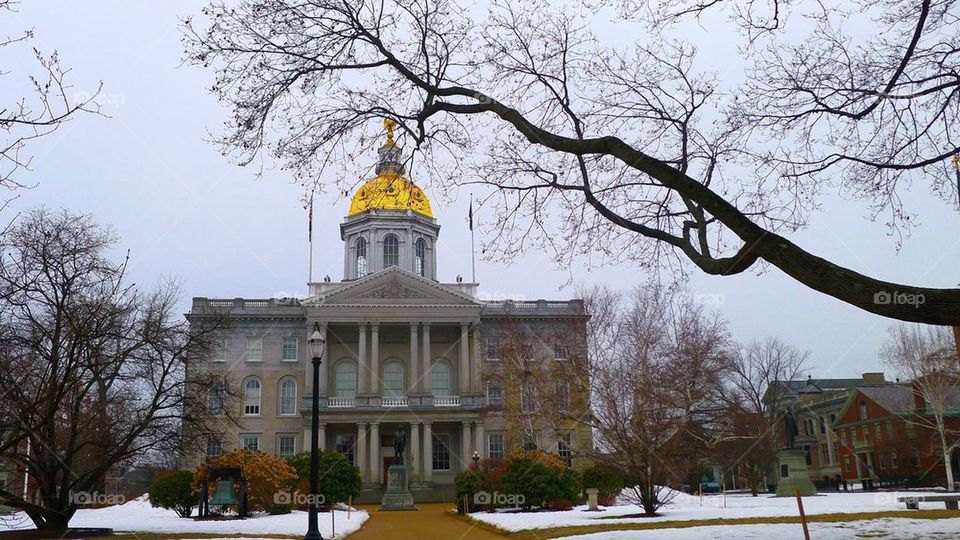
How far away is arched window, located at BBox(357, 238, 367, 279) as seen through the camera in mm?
69188

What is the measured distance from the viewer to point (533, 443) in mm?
48000

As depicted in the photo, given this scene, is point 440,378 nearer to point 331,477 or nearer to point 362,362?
point 362,362

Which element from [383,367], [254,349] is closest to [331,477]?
[383,367]

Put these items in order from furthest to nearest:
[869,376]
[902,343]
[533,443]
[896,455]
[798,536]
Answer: [869,376] → [896,455] → [902,343] → [533,443] → [798,536]

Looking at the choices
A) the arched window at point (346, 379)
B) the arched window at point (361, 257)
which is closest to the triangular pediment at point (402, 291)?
the arched window at point (346, 379)

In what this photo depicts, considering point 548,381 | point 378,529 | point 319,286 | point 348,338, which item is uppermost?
point 319,286

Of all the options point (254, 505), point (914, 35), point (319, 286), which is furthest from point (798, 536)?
point (319, 286)

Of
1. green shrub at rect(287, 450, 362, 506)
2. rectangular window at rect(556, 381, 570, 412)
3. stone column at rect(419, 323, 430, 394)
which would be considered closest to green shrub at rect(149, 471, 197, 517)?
green shrub at rect(287, 450, 362, 506)

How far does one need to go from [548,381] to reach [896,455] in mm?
35510

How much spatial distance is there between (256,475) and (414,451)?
2615cm

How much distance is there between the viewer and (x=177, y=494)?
3297 centimetres

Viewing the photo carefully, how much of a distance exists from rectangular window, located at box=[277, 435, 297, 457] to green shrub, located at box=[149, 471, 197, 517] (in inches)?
1109

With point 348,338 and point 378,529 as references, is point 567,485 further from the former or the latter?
point 348,338

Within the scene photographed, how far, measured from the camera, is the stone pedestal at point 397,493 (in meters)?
42.9
